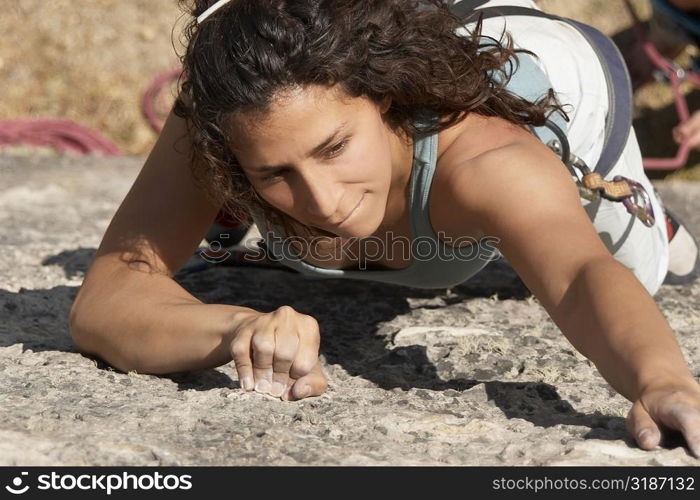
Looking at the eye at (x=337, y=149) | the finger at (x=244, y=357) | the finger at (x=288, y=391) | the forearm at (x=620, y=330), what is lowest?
the forearm at (x=620, y=330)

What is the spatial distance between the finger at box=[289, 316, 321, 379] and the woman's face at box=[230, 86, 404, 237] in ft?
0.53

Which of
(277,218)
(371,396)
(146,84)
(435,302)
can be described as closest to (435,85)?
(277,218)

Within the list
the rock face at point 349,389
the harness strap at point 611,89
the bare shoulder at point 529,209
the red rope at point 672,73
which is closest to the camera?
the rock face at point 349,389

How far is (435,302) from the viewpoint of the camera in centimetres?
221

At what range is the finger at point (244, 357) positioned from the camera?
1.50 m

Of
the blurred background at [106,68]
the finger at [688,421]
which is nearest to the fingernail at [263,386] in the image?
the finger at [688,421]

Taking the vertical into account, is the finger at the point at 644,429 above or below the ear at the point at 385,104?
below

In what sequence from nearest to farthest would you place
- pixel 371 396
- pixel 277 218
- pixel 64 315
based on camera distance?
pixel 371 396 < pixel 277 218 < pixel 64 315

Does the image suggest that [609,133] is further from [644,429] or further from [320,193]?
[644,429]

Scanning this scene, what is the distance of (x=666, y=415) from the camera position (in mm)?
1294

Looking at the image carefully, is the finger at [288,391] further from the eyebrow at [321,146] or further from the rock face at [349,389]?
the eyebrow at [321,146]

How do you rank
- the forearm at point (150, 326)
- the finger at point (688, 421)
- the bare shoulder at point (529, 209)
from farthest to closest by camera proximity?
1. the forearm at point (150, 326)
2. the bare shoulder at point (529, 209)
3. the finger at point (688, 421)
